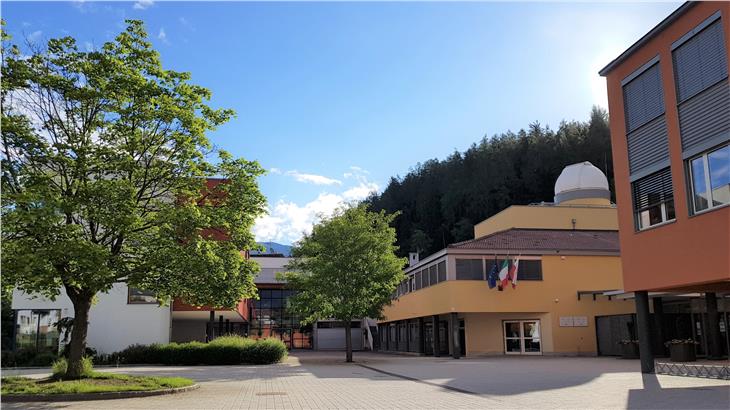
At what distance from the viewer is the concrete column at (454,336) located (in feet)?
113

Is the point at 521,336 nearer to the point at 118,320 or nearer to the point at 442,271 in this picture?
the point at 442,271

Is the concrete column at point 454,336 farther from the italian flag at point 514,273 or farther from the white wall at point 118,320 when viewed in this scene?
the white wall at point 118,320

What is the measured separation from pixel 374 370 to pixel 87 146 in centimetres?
1456

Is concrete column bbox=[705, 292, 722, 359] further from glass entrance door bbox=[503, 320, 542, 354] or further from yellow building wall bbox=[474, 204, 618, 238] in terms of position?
yellow building wall bbox=[474, 204, 618, 238]

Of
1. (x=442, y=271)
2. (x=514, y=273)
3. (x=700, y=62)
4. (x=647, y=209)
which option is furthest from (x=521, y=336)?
(x=700, y=62)

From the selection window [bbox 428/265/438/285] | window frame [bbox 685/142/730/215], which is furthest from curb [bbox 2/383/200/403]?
window [bbox 428/265/438/285]

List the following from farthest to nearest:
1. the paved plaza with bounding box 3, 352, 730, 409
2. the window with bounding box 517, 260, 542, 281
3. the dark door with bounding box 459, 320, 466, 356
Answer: the dark door with bounding box 459, 320, 466, 356 → the window with bounding box 517, 260, 542, 281 → the paved plaza with bounding box 3, 352, 730, 409

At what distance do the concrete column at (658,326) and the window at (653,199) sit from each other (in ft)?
37.5

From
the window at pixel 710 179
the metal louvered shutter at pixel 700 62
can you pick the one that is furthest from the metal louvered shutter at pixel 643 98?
the window at pixel 710 179

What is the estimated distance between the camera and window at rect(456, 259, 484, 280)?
35469mm

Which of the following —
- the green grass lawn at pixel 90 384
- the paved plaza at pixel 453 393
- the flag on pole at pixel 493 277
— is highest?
the flag on pole at pixel 493 277

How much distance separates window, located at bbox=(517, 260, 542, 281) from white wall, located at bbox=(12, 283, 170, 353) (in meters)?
19.7

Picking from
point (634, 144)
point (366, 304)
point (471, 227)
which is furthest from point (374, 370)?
point (471, 227)

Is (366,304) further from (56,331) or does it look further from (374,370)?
(56,331)
